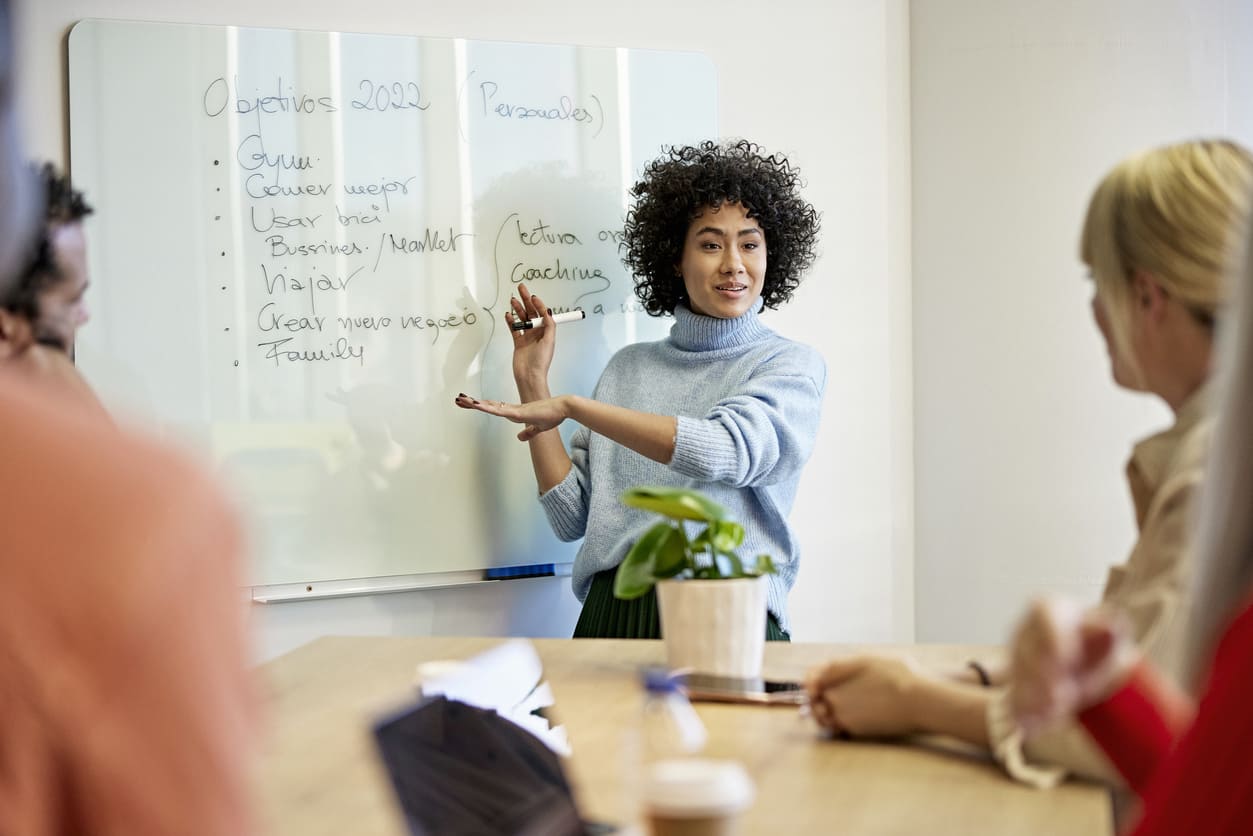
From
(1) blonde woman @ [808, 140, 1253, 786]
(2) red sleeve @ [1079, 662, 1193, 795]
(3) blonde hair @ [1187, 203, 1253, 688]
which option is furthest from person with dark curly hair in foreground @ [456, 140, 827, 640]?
(3) blonde hair @ [1187, 203, 1253, 688]

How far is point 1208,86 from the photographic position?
2705 mm

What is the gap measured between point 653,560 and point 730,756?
0.36 meters

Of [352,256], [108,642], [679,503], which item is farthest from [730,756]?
[352,256]

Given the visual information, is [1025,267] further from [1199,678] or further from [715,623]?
[1199,678]

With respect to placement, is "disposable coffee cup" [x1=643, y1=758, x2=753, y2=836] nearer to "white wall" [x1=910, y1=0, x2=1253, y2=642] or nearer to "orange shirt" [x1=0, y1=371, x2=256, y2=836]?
"orange shirt" [x1=0, y1=371, x2=256, y2=836]

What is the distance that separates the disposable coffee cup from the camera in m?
0.88

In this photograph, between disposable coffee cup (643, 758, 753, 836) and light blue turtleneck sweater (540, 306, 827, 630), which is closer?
disposable coffee cup (643, 758, 753, 836)

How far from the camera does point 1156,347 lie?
1.19 m

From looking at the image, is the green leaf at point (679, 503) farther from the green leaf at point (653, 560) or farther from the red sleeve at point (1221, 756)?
the red sleeve at point (1221, 756)

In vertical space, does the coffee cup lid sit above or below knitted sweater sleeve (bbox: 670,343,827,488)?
below

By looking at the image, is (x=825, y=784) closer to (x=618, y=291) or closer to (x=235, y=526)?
(x=235, y=526)

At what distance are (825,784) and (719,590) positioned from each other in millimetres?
374

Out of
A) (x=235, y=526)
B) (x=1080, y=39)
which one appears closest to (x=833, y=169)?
(x=1080, y=39)

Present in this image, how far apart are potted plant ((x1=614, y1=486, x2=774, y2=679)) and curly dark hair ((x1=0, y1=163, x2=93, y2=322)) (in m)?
1.18
